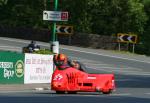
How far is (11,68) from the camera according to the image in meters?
30.9

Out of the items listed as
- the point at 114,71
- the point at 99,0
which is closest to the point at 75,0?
the point at 99,0

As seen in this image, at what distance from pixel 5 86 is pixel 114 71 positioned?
1649 cm

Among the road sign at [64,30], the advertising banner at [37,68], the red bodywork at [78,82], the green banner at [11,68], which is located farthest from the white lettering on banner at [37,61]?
the road sign at [64,30]

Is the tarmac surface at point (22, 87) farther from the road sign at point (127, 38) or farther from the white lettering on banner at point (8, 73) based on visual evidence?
the road sign at point (127, 38)

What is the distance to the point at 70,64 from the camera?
2497 cm

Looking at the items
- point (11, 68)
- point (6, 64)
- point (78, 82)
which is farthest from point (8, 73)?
point (78, 82)

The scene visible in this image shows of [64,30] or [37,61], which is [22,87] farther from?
[64,30]

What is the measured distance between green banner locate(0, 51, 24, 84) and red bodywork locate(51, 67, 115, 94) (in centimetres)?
627

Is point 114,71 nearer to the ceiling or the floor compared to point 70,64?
nearer to the floor

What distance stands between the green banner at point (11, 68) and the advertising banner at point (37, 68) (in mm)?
319

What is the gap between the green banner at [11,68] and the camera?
99.7 ft

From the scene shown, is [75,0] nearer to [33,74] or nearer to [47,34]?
[47,34]

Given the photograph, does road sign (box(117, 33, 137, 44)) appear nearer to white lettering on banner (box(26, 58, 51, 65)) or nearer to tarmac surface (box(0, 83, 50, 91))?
white lettering on banner (box(26, 58, 51, 65))

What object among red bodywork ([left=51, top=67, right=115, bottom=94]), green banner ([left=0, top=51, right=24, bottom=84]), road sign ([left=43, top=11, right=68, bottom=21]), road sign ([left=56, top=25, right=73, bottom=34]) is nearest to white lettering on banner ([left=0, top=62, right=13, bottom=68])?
green banner ([left=0, top=51, right=24, bottom=84])
